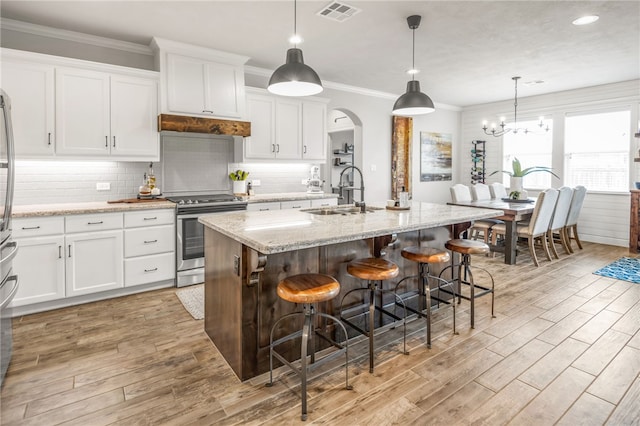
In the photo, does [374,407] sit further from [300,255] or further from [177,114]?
[177,114]

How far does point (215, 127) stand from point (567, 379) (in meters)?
4.03

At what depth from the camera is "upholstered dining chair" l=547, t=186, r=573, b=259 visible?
5.10m

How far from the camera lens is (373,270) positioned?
2320 millimetres

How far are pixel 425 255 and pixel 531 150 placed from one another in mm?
5962

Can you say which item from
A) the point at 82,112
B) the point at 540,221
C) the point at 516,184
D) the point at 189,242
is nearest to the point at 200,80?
the point at 82,112

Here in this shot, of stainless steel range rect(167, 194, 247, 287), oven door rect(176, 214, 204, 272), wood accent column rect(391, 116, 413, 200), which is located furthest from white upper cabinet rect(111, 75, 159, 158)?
wood accent column rect(391, 116, 413, 200)

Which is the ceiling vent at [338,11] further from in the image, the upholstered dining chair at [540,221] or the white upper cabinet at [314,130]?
the upholstered dining chair at [540,221]

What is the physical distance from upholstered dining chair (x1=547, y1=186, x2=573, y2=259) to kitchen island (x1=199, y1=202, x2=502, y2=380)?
3020 mm

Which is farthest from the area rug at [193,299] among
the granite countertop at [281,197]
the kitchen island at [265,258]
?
the granite countertop at [281,197]

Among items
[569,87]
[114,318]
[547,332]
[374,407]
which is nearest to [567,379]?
[547,332]

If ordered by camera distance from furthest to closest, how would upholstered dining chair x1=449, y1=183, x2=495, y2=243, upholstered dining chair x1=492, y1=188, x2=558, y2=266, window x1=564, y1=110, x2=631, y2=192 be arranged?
window x1=564, y1=110, x2=631, y2=192 → upholstered dining chair x1=449, y1=183, x2=495, y2=243 → upholstered dining chair x1=492, y1=188, x2=558, y2=266

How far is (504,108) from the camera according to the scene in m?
7.49

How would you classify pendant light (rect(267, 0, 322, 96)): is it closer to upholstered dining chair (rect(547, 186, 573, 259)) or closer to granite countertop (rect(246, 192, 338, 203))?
granite countertop (rect(246, 192, 338, 203))

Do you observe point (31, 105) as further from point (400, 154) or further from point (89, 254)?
point (400, 154)
